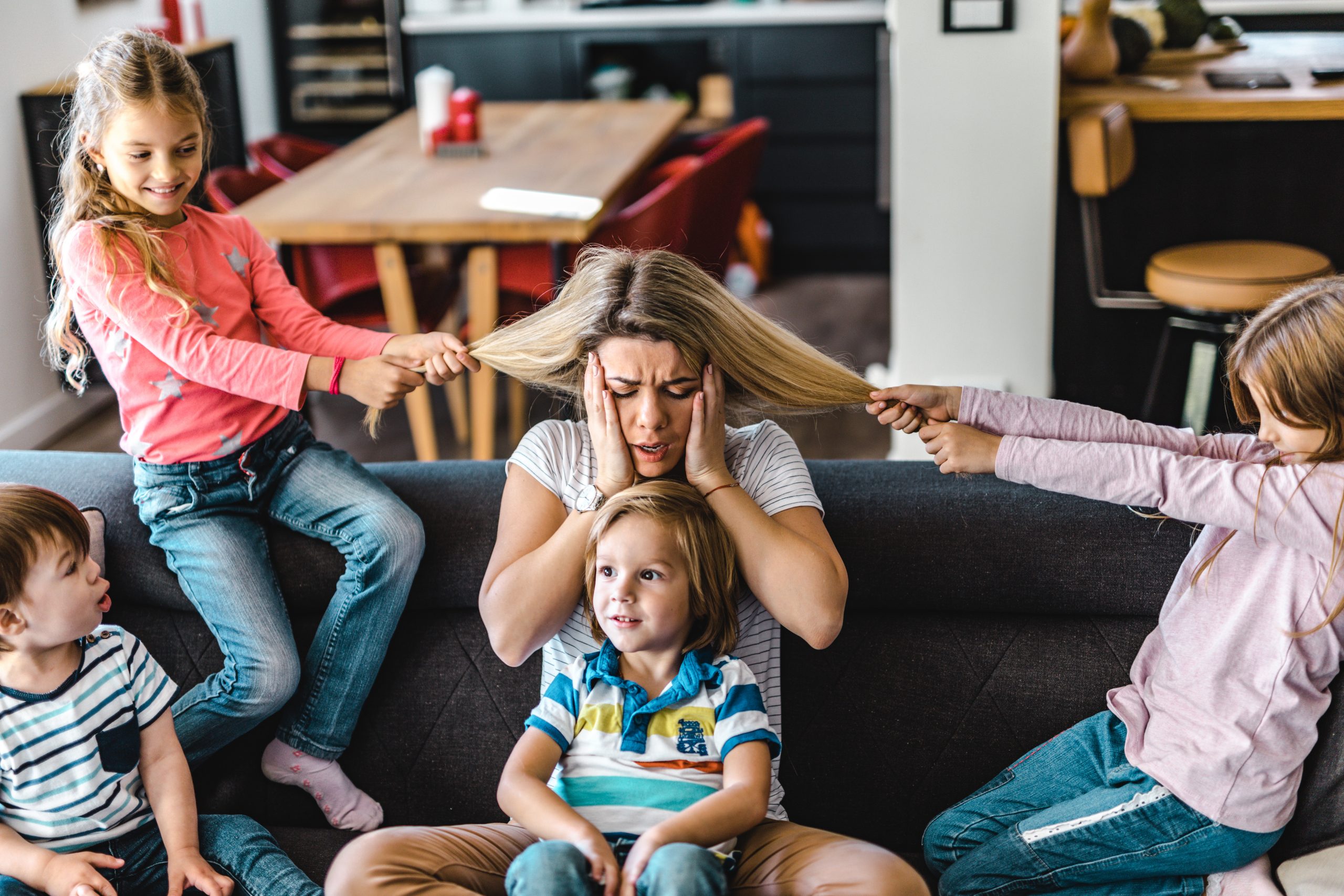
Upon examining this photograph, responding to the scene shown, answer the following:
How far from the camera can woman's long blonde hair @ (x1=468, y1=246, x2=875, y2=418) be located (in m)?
1.62

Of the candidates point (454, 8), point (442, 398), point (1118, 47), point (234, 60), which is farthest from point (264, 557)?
point (454, 8)

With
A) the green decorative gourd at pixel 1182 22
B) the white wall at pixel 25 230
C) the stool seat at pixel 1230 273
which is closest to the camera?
the stool seat at pixel 1230 273

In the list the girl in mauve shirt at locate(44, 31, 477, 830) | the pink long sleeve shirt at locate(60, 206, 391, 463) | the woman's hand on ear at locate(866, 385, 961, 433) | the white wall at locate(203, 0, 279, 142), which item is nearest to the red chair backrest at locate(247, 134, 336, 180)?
the white wall at locate(203, 0, 279, 142)

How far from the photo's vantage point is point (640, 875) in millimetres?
1335

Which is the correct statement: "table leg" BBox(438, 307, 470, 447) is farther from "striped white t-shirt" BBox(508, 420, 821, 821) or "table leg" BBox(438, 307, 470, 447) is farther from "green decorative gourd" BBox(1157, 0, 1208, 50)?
"green decorative gourd" BBox(1157, 0, 1208, 50)

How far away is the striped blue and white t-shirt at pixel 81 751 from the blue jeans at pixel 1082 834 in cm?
103

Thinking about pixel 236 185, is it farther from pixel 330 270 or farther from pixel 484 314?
pixel 484 314

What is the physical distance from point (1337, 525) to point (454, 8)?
533 cm

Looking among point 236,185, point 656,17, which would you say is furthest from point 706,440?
point 656,17

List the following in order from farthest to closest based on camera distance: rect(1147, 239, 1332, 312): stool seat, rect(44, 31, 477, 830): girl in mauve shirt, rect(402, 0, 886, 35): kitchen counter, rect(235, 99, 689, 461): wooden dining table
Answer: rect(402, 0, 886, 35): kitchen counter < rect(235, 99, 689, 461): wooden dining table < rect(1147, 239, 1332, 312): stool seat < rect(44, 31, 477, 830): girl in mauve shirt

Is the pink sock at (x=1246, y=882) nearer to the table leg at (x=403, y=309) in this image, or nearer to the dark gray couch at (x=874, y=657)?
the dark gray couch at (x=874, y=657)

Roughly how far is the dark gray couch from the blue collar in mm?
284

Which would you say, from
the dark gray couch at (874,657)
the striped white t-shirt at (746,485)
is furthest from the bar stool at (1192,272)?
the striped white t-shirt at (746,485)

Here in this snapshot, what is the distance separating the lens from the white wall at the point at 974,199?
3.43 metres
